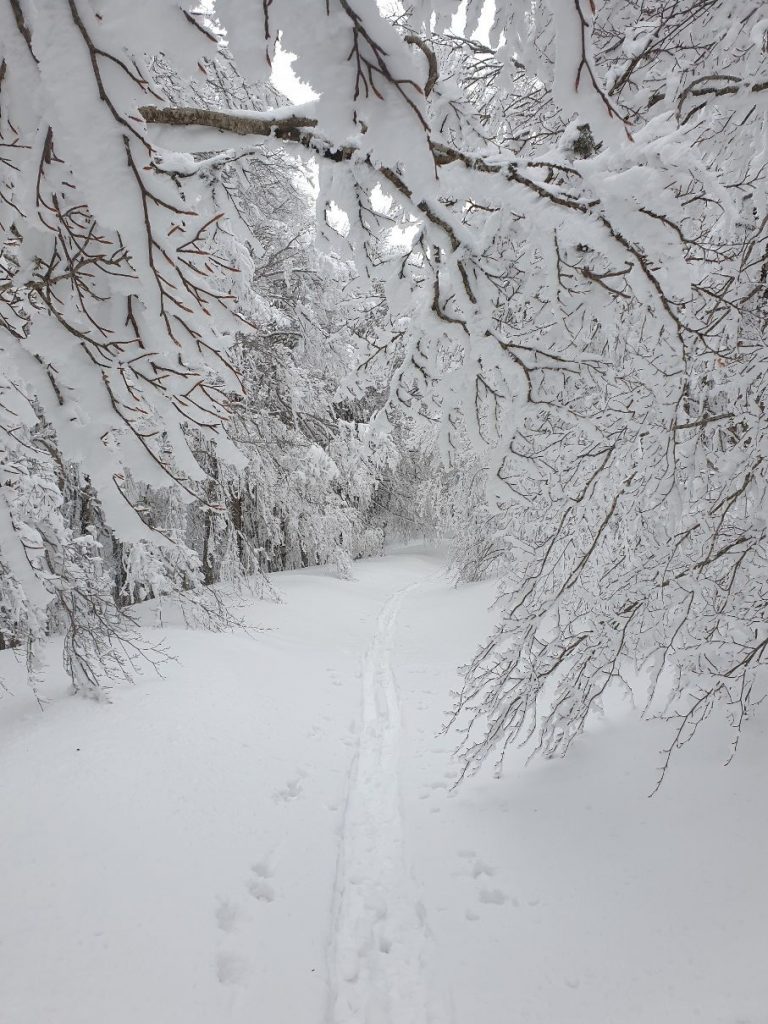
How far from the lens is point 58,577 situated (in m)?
5.00

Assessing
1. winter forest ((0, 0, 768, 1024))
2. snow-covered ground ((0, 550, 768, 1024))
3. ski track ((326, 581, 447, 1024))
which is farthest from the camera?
ski track ((326, 581, 447, 1024))

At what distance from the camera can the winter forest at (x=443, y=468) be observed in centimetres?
114

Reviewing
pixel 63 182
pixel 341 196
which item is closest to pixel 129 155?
pixel 63 182

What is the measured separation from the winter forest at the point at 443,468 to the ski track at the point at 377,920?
25 millimetres

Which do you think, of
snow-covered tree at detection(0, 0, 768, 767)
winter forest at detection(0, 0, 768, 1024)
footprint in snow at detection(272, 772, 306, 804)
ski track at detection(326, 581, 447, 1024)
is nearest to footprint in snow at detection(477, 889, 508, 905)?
winter forest at detection(0, 0, 768, 1024)

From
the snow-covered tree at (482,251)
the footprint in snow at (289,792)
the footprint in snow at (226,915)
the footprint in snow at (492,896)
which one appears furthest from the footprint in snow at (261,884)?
the snow-covered tree at (482,251)

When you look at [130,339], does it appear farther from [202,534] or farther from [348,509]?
[348,509]

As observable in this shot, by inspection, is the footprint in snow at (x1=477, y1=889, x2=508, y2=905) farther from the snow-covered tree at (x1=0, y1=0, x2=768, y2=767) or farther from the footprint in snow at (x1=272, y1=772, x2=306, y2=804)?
the footprint in snow at (x1=272, y1=772, x2=306, y2=804)

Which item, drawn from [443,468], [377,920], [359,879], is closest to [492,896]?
[377,920]

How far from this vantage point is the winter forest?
3.76 feet

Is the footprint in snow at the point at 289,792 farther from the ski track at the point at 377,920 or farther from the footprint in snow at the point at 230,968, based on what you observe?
the footprint in snow at the point at 230,968

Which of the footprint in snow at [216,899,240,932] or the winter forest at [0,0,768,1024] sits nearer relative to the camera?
the winter forest at [0,0,768,1024]

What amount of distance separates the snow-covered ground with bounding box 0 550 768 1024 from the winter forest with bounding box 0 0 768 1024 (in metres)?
0.02

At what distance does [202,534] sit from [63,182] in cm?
1175
